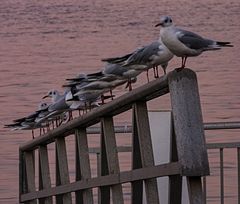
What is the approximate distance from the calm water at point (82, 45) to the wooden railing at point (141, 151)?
21.0 ft

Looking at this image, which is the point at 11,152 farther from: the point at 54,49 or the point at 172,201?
the point at 54,49

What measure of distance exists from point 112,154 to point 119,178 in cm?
27

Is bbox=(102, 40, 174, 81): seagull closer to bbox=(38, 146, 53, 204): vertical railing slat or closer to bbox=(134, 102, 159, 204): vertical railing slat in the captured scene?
bbox=(134, 102, 159, 204): vertical railing slat

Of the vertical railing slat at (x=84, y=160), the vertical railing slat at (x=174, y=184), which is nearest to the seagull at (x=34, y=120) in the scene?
the vertical railing slat at (x=84, y=160)

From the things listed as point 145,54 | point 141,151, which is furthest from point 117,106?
point 145,54

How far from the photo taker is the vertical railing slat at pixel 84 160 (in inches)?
230

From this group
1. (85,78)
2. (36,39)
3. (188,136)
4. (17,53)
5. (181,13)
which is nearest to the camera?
(188,136)

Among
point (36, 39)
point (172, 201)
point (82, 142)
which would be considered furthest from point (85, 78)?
point (36, 39)

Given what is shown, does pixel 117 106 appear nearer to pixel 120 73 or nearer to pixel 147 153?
pixel 147 153

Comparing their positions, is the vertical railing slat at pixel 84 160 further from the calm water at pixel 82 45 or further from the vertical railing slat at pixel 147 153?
the calm water at pixel 82 45

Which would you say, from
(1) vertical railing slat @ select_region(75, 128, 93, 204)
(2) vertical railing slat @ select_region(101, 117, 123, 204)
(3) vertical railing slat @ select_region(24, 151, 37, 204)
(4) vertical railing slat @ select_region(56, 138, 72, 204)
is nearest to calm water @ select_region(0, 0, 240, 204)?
(3) vertical railing slat @ select_region(24, 151, 37, 204)

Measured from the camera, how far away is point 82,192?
5.96 m

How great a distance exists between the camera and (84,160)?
587 centimetres

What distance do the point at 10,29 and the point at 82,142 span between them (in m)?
35.6
